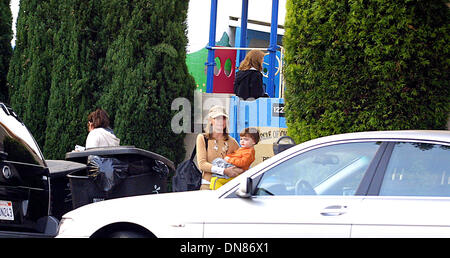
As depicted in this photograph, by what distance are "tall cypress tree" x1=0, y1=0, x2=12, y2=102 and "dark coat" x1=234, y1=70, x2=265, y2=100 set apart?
4045mm

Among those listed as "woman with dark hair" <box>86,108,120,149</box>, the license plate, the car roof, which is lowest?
the license plate

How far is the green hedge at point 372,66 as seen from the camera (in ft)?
21.2

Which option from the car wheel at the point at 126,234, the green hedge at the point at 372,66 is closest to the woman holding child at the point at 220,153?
the green hedge at the point at 372,66

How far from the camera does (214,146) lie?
7207 millimetres

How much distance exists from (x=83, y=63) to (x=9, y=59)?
5.57ft

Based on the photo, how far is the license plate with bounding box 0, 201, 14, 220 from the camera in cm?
537

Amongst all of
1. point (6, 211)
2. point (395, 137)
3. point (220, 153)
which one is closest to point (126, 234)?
point (6, 211)

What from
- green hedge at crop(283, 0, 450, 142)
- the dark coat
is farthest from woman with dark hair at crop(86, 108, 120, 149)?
the dark coat

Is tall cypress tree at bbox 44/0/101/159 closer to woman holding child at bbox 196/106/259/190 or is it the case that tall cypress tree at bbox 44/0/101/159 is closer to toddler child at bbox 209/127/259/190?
woman holding child at bbox 196/106/259/190

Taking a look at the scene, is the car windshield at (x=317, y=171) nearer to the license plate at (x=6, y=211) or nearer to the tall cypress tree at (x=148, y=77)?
the license plate at (x=6, y=211)
